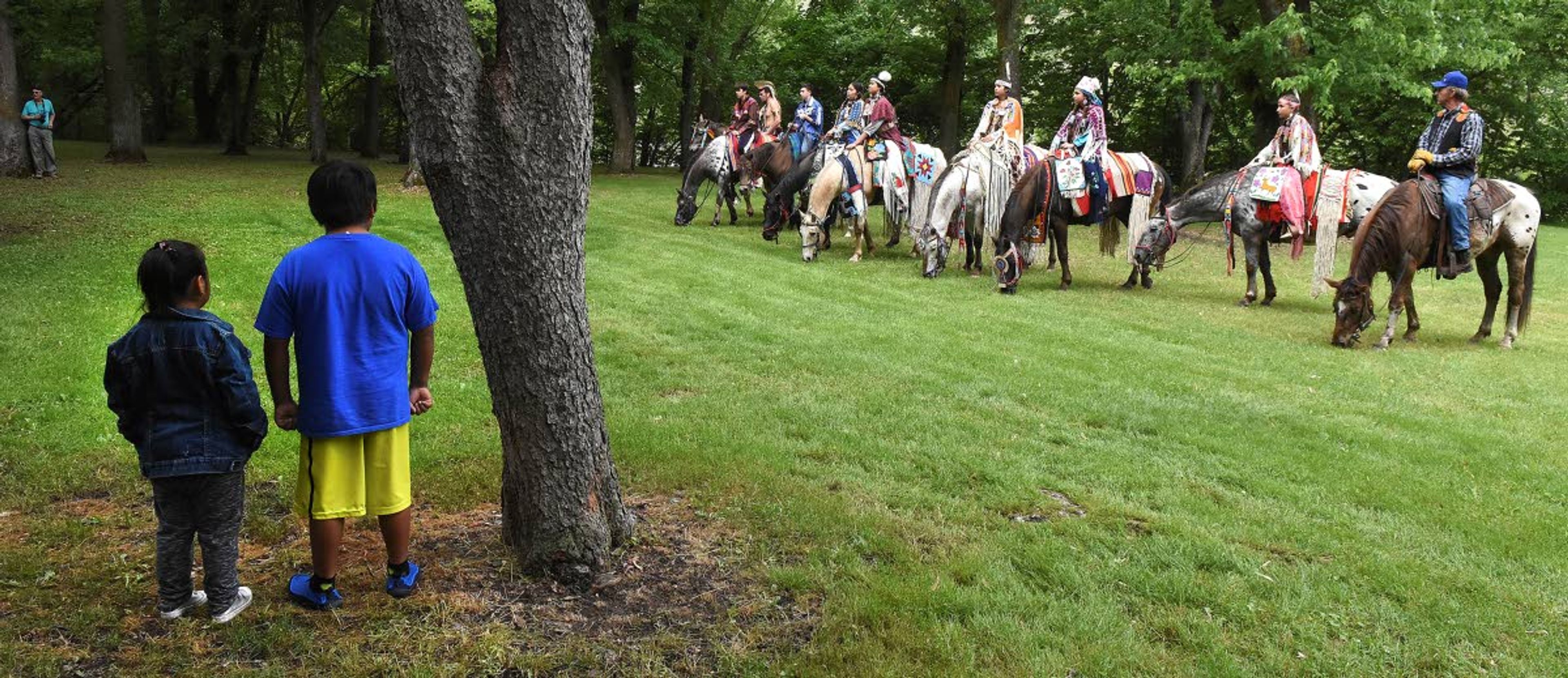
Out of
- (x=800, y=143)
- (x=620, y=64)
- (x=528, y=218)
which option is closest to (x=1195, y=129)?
(x=800, y=143)

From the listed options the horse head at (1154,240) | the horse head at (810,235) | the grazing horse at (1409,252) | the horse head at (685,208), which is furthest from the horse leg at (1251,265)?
the horse head at (685,208)

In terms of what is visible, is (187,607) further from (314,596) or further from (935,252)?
(935,252)

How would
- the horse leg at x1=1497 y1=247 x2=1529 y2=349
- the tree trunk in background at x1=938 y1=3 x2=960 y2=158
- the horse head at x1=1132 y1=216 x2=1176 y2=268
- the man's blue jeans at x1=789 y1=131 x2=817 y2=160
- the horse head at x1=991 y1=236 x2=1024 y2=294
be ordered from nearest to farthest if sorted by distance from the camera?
the horse leg at x1=1497 y1=247 x2=1529 y2=349 < the horse head at x1=991 y1=236 x2=1024 y2=294 < the horse head at x1=1132 y1=216 x2=1176 y2=268 < the man's blue jeans at x1=789 y1=131 x2=817 y2=160 < the tree trunk in background at x1=938 y1=3 x2=960 y2=158

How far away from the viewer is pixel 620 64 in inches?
1081

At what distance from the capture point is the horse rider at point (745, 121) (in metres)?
18.3

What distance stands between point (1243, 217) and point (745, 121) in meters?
9.74

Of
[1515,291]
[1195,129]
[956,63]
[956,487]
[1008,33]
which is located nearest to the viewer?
[956,487]

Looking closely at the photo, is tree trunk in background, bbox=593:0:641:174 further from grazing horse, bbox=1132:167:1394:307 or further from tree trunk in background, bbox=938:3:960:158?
grazing horse, bbox=1132:167:1394:307

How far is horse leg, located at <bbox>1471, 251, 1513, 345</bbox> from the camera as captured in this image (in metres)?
10.4

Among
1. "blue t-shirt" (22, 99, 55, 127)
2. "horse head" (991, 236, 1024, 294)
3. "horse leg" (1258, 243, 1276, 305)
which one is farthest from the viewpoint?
"blue t-shirt" (22, 99, 55, 127)

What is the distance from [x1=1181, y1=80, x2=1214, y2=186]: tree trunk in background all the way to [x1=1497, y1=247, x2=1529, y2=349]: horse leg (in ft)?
43.3

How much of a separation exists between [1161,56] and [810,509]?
1856cm

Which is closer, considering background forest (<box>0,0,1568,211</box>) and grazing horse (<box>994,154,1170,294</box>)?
grazing horse (<box>994,154,1170,294</box>)

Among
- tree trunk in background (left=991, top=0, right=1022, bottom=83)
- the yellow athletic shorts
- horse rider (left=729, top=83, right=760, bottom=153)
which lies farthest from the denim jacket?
tree trunk in background (left=991, top=0, right=1022, bottom=83)
